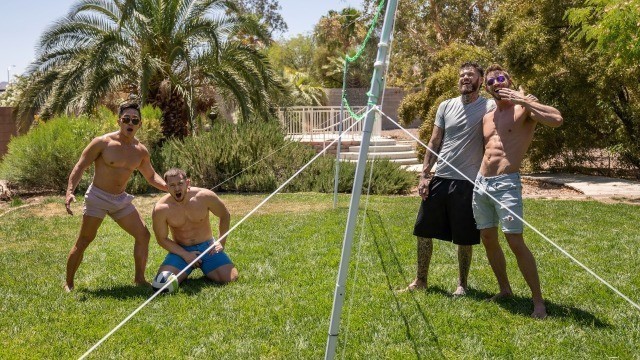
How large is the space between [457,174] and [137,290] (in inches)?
113

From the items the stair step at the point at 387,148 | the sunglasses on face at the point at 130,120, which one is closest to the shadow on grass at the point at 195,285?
the sunglasses on face at the point at 130,120

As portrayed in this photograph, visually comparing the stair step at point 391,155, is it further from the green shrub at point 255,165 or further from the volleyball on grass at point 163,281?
the volleyball on grass at point 163,281

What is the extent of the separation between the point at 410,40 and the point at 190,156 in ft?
61.7

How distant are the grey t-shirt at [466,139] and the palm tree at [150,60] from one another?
11.0m

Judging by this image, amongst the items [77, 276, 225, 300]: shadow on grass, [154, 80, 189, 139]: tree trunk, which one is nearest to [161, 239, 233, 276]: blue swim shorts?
[77, 276, 225, 300]: shadow on grass

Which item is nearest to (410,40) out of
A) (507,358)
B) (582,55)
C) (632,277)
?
(582,55)

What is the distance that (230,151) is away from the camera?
45.6ft

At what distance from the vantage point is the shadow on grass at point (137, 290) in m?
5.58

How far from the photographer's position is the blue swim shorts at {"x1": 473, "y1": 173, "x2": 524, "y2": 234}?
15.5ft

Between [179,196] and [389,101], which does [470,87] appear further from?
[389,101]

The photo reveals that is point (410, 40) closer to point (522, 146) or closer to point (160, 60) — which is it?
point (160, 60)

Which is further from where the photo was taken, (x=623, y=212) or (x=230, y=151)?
(x=230, y=151)

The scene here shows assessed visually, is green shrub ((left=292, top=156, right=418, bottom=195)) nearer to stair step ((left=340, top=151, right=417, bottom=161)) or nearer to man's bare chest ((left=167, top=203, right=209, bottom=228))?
stair step ((left=340, top=151, right=417, bottom=161))

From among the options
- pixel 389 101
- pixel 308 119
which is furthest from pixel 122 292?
pixel 389 101
